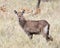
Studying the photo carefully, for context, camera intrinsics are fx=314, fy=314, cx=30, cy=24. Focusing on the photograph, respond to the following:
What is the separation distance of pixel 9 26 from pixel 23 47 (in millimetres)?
2816

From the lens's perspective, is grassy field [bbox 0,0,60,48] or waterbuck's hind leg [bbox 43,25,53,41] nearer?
grassy field [bbox 0,0,60,48]

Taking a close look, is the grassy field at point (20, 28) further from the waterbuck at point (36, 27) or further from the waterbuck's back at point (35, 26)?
the waterbuck's back at point (35, 26)

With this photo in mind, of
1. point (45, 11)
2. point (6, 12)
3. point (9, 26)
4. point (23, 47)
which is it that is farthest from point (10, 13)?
point (23, 47)

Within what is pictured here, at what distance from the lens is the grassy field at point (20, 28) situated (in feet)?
30.6

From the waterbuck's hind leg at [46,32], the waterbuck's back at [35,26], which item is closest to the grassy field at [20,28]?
the waterbuck's hind leg at [46,32]

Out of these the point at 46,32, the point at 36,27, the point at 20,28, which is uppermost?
the point at 36,27

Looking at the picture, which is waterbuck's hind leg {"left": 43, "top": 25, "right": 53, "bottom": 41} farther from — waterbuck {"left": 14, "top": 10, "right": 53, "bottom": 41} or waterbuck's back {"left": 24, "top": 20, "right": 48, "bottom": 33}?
waterbuck's back {"left": 24, "top": 20, "right": 48, "bottom": 33}

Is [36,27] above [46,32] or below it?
above

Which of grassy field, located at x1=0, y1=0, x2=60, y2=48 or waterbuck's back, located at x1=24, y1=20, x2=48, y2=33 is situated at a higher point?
waterbuck's back, located at x1=24, y1=20, x2=48, y2=33

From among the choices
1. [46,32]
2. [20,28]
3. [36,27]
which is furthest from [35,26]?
[20,28]

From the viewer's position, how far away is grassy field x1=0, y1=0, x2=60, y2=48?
30.6 feet

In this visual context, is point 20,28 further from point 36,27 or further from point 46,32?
point 46,32

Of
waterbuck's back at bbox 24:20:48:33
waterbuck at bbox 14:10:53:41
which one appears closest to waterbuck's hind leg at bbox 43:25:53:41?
waterbuck at bbox 14:10:53:41

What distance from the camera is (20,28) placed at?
1148cm
